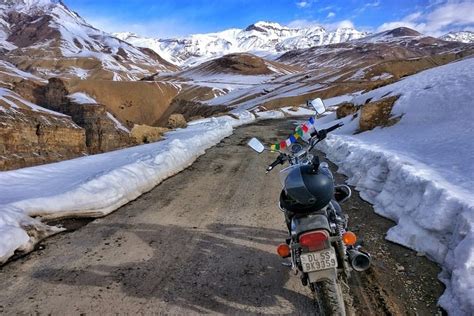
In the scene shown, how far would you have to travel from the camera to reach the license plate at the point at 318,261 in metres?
3.50

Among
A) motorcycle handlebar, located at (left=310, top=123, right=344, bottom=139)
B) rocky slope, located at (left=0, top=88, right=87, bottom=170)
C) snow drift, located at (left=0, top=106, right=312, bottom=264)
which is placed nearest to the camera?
motorcycle handlebar, located at (left=310, top=123, right=344, bottom=139)

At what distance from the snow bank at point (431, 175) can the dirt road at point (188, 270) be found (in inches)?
11.1

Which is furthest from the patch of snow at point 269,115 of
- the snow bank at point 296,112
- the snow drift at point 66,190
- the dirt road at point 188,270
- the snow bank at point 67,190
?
the dirt road at point 188,270

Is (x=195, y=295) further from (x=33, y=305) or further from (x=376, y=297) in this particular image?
(x=376, y=297)

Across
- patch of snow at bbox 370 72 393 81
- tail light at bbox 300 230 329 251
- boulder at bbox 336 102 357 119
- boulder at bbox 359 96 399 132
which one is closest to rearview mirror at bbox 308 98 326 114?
tail light at bbox 300 230 329 251

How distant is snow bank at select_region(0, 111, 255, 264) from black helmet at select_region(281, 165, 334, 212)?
3.55 meters

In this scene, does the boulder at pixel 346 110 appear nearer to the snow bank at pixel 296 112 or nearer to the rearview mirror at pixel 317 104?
the snow bank at pixel 296 112

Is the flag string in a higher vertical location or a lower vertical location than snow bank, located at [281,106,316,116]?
higher

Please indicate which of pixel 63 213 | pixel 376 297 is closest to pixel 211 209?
pixel 63 213

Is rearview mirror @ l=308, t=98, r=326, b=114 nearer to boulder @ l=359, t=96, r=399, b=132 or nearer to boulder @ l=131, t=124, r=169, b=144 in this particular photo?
boulder @ l=359, t=96, r=399, b=132

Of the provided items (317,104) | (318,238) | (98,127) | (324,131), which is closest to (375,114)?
(317,104)

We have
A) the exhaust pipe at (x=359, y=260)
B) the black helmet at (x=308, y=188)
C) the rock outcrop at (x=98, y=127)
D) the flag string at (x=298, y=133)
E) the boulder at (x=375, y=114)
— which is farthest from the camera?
the rock outcrop at (x=98, y=127)

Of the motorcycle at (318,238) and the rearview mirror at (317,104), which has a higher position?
the rearview mirror at (317,104)

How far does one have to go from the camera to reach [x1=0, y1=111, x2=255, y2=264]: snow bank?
5.54m
